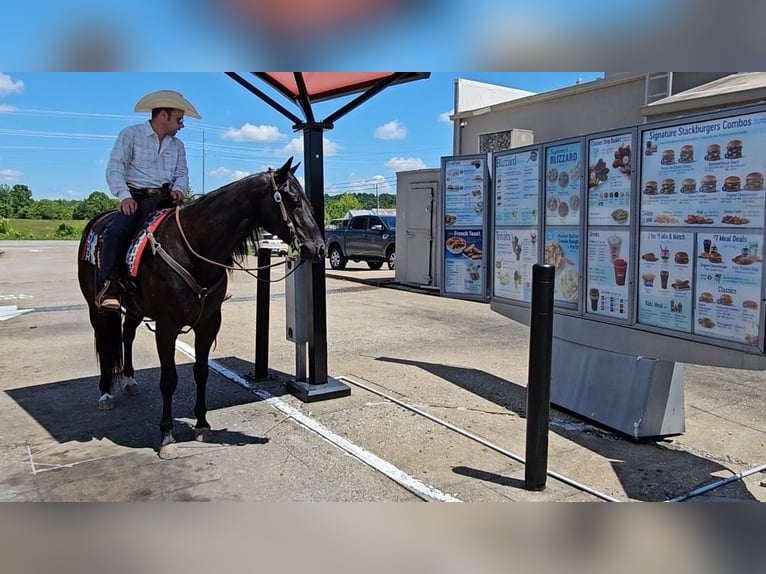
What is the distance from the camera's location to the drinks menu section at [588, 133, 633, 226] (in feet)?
15.3

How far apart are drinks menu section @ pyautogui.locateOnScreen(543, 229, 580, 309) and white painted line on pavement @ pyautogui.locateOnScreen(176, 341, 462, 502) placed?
2.34 meters

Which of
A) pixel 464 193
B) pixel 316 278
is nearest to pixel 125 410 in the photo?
pixel 316 278

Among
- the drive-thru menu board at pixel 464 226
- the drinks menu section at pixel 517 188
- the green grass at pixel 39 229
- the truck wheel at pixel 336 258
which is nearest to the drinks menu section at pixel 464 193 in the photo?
the drive-thru menu board at pixel 464 226

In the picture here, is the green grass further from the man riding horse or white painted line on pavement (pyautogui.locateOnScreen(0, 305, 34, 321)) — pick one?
the man riding horse

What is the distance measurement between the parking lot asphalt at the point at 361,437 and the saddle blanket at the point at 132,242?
1397mm

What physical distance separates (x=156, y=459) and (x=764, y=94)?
1070 centimetres

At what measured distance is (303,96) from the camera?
5527mm

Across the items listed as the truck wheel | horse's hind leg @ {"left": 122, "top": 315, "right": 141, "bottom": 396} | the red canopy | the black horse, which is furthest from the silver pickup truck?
the black horse

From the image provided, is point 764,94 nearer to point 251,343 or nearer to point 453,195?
point 453,195

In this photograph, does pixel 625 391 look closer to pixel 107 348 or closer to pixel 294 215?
pixel 294 215

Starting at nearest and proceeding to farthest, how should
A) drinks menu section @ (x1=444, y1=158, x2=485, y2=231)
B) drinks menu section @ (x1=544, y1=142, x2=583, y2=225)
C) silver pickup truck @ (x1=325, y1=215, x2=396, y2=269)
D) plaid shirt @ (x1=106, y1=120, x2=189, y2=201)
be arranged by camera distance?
plaid shirt @ (x1=106, y1=120, x2=189, y2=201), drinks menu section @ (x1=544, y1=142, x2=583, y2=225), drinks menu section @ (x1=444, y1=158, x2=485, y2=231), silver pickup truck @ (x1=325, y1=215, x2=396, y2=269)

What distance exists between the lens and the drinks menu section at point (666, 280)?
4238mm

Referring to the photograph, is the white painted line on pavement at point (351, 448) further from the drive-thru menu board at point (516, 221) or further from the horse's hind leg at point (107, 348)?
the drive-thru menu board at point (516, 221)

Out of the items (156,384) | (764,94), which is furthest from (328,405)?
(764,94)
